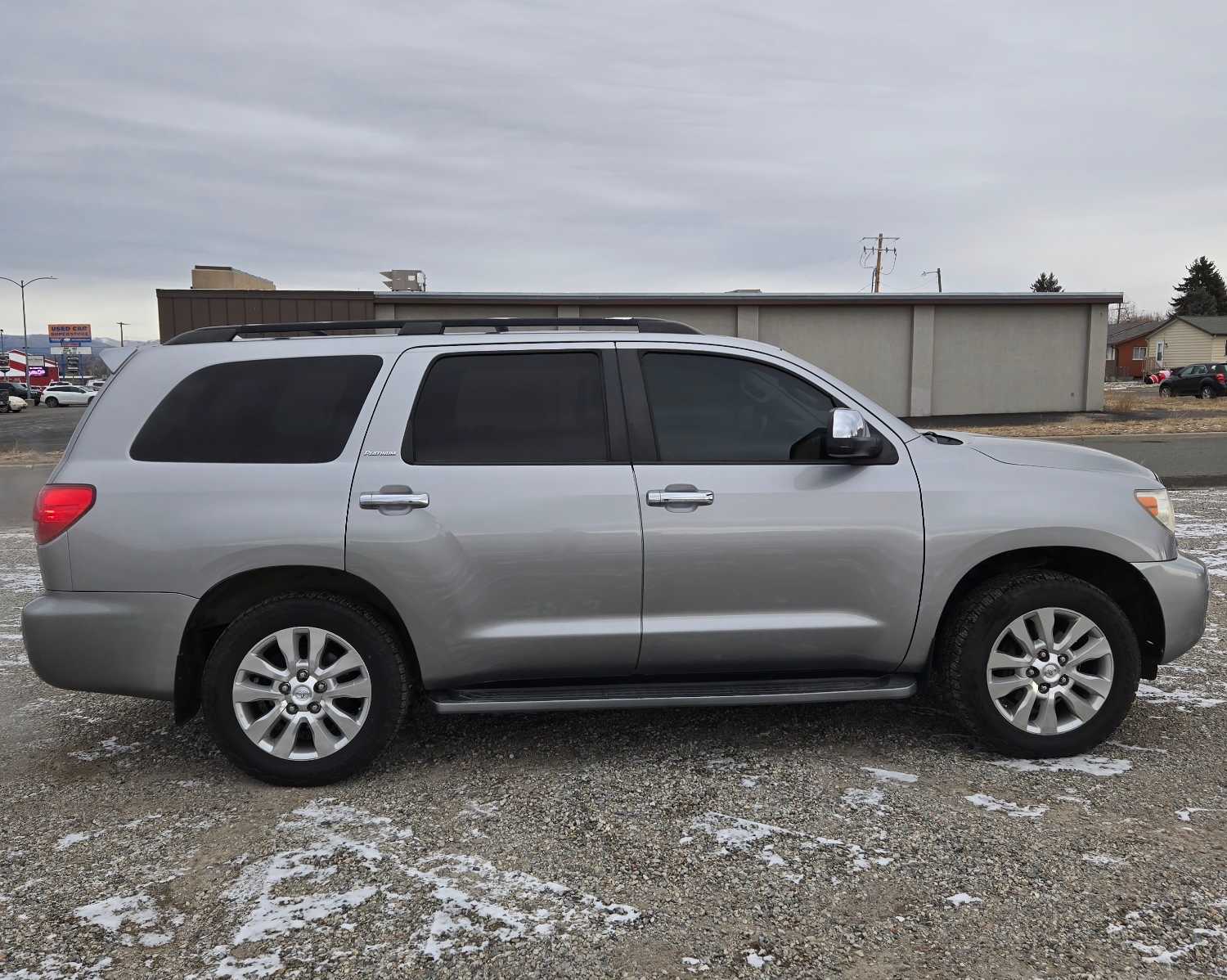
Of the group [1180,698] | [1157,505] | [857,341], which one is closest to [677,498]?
[1157,505]

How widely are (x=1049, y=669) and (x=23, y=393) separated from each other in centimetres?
6524

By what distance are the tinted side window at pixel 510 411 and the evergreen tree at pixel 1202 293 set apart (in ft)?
318

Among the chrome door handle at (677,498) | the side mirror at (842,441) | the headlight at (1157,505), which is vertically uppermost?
the side mirror at (842,441)

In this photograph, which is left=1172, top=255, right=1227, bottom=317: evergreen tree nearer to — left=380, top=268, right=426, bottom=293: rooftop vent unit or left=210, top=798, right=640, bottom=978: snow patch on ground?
left=380, top=268, right=426, bottom=293: rooftop vent unit

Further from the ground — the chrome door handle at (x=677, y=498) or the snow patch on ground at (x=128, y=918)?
the chrome door handle at (x=677, y=498)

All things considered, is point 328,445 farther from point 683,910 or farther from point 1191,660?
point 1191,660

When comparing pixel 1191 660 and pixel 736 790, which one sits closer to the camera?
pixel 736 790

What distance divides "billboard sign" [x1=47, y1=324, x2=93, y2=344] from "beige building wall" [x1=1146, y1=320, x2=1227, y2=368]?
104 m

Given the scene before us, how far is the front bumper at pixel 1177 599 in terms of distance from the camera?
4004mm

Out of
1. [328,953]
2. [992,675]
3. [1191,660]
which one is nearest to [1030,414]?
[1191,660]

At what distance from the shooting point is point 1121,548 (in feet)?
13.0

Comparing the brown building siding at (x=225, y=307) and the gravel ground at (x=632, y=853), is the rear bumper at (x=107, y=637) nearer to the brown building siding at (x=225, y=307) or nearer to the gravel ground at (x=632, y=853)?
the gravel ground at (x=632, y=853)

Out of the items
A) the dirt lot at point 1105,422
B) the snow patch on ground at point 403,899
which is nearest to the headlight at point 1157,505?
the snow patch on ground at point 403,899

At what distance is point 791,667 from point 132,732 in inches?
119
